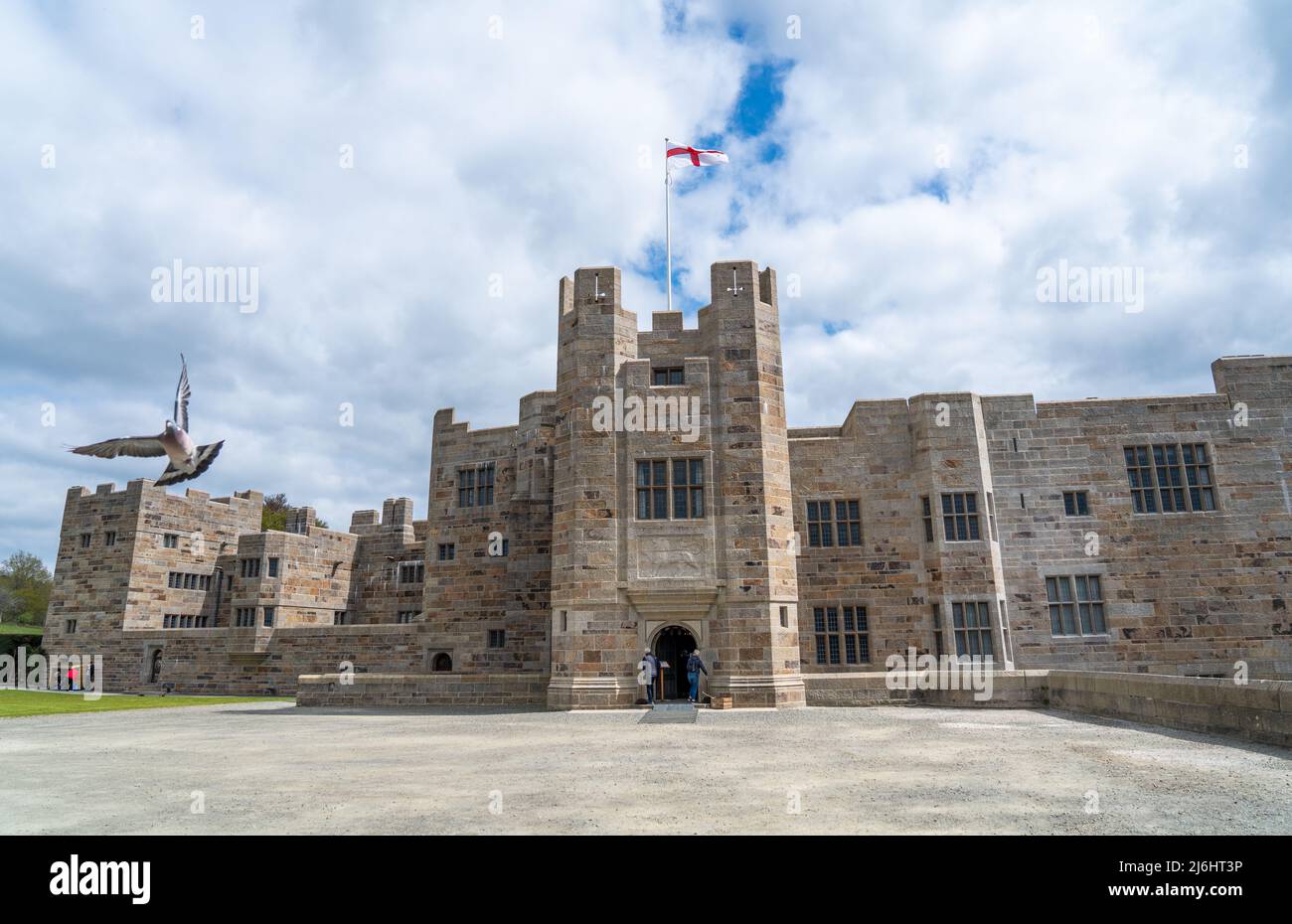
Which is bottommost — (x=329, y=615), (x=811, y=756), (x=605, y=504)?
(x=811, y=756)

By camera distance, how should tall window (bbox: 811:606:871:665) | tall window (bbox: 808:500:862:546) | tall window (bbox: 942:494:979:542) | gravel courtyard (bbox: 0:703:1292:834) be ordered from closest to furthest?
gravel courtyard (bbox: 0:703:1292:834), tall window (bbox: 942:494:979:542), tall window (bbox: 811:606:871:665), tall window (bbox: 808:500:862:546)

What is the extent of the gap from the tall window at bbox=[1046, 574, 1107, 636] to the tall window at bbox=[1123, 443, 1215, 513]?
314cm

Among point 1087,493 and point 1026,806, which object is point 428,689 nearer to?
point 1026,806

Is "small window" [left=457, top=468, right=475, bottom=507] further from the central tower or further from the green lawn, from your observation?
the green lawn

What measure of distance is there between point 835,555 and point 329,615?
97.5 ft

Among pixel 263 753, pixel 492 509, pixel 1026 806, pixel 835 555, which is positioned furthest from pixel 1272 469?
pixel 263 753

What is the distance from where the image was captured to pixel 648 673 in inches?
781

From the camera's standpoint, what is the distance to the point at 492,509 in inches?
1143

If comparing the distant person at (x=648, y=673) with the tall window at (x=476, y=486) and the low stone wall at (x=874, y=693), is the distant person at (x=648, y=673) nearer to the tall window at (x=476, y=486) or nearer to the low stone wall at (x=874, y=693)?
the low stone wall at (x=874, y=693)

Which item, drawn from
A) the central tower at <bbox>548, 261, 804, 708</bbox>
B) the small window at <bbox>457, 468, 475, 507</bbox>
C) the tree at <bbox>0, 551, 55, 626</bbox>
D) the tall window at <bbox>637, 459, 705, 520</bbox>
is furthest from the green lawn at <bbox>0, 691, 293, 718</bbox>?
the tree at <bbox>0, 551, 55, 626</bbox>

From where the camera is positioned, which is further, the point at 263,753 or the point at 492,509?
the point at 492,509

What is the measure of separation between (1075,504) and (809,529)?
881cm

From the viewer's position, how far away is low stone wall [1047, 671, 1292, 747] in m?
11.0

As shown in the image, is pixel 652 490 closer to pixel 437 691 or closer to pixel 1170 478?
pixel 437 691
